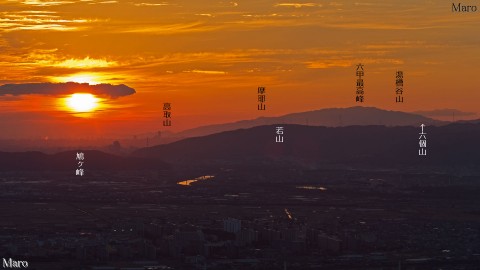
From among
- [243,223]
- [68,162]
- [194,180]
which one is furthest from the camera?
[68,162]

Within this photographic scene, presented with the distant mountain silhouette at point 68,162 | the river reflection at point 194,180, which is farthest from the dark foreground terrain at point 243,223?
the distant mountain silhouette at point 68,162

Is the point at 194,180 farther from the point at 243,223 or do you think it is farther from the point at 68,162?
the point at 243,223

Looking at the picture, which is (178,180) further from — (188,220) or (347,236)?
(347,236)

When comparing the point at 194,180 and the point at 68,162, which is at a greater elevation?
the point at 68,162

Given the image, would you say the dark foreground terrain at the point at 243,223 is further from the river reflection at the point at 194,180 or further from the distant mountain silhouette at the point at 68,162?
the distant mountain silhouette at the point at 68,162

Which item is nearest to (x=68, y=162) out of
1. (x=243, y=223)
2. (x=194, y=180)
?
(x=194, y=180)

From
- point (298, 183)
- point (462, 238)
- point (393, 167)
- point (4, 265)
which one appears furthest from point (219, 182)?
point (4, 265)

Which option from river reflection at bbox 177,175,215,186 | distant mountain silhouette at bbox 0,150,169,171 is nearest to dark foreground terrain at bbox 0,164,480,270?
river reflection at bbox 177,175,215,186

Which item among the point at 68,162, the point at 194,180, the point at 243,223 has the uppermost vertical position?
the point at 68,162
